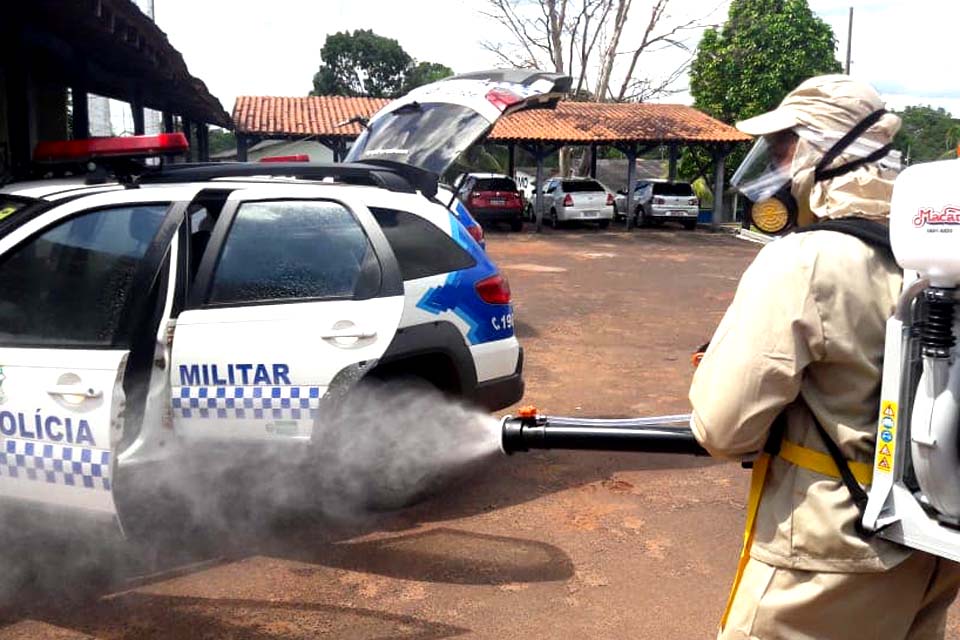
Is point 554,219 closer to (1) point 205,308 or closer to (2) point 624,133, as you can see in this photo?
(2) point 624,133

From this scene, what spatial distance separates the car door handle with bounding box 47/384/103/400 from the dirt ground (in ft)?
3.07

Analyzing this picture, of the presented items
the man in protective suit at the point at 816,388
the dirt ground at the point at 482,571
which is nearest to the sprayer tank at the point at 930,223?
the man in protective suit at the point at 816,388

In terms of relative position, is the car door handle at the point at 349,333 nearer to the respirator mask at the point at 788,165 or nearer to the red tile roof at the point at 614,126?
the respirator mask at the point at 788,165

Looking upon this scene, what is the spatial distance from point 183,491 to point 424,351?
1.29 m

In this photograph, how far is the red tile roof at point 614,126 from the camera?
28.3 metres

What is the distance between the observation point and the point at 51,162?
166 inches

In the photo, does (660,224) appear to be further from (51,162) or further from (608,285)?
(51,162)

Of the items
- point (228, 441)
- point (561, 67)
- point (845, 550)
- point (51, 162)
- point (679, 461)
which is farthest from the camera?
point (561, 67)

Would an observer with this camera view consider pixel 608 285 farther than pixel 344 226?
Yes

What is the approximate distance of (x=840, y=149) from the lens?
204cm

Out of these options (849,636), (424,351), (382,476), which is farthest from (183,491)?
(849,636)

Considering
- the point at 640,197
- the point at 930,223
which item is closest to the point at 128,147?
the point at 930,223

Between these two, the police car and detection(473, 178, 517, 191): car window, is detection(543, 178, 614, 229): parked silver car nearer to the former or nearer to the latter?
detection(473, 178, 517, 191): car window

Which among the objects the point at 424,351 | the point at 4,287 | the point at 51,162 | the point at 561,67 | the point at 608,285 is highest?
the point at 561,67
